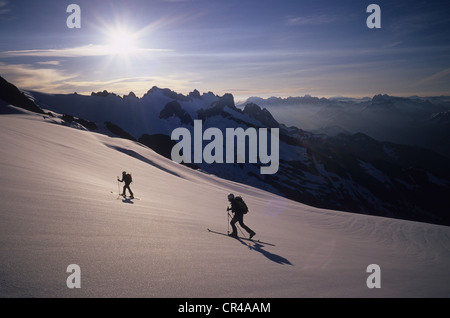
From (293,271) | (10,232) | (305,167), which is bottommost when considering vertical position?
(293,271)

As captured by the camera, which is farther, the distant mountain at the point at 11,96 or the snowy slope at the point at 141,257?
the distant mountain at the point at 11,96

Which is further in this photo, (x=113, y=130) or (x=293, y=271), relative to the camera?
(x=113, y=130)

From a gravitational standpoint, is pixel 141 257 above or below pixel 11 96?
below

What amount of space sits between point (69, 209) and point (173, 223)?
10.7 feet

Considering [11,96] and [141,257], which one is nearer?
[141,257]

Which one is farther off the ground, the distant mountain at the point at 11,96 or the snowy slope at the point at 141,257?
the distant mountain at the point at 11,96

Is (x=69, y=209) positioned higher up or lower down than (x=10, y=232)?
higher up

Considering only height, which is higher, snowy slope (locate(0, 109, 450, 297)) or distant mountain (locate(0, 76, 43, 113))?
distant mountain (locate(0, 76, 43, 113))

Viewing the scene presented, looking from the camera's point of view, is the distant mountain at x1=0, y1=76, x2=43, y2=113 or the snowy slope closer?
the snowy slope
